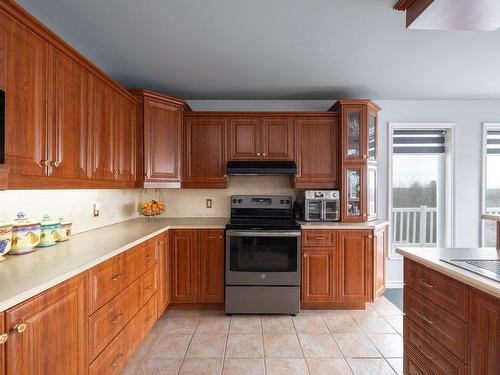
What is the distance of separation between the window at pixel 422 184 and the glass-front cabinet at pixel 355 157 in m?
0.70

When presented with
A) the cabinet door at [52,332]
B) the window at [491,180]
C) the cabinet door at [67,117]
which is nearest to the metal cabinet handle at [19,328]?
the cabinet door at [52,332]

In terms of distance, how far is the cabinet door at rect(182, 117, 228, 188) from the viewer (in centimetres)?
323

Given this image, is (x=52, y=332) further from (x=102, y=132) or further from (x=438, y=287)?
(x=438, y=287)

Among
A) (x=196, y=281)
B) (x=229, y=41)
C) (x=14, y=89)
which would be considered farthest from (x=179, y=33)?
(x=196, y=281)

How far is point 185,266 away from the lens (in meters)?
2.89

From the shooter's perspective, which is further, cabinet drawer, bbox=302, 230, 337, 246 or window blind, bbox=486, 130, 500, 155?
window blind, bbox=486, 130, 500, 155

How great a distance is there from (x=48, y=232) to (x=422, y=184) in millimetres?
4009

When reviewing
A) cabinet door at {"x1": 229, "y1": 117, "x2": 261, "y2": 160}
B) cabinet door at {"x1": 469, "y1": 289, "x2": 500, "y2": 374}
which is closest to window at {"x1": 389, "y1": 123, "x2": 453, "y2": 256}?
cabinet door at {"x1": 229, "y1": 117, "x2": 261, "y2": 160}

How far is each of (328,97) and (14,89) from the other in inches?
121

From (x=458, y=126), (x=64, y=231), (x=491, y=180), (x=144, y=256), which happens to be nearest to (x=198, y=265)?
(x=144, y=256)

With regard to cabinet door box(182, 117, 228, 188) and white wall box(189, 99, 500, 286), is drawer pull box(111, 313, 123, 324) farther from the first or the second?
white wall box(189, 99, 500, 286)

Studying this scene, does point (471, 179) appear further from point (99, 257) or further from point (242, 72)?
point (99, 257)

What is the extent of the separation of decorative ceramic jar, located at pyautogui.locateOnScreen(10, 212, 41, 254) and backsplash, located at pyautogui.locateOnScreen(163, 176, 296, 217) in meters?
1.86

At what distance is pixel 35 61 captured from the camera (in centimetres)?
144
